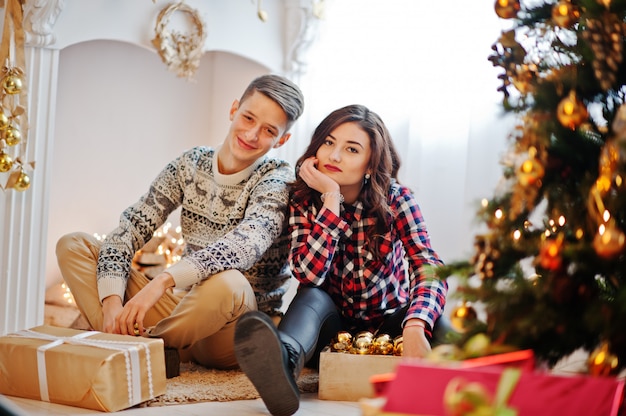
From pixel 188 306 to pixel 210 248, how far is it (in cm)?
15

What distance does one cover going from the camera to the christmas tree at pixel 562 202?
3.24 feet

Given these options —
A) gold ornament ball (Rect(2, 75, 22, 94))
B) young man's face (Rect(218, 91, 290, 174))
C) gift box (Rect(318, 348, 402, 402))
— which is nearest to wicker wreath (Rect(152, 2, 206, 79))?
gold ornament ball (Rect(2, 75, 22, 94))

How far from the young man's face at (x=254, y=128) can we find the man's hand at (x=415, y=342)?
0.67 m

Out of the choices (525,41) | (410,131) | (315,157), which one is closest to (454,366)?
(525,41)

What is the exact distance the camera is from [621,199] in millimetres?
1010

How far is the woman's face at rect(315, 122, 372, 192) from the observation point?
80.9 inches

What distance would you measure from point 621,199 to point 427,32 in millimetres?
2006

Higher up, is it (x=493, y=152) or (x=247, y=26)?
(x=247, y=26)

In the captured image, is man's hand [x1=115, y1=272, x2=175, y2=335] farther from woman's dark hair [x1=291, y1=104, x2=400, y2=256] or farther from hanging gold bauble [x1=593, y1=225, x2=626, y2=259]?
hanging gold bauble [x1=593, y1=225, x2=626, y2=259]

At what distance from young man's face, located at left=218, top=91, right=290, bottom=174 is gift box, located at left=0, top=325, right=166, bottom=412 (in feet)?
2.11

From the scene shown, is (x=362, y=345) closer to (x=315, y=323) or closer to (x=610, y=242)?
(x=315, y=323)

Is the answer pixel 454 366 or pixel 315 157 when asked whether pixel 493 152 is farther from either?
pixel 454 366

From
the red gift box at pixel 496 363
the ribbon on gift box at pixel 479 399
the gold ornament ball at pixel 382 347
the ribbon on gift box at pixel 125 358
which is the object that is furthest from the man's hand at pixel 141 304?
the ribbon on gift box at pixel 479 399

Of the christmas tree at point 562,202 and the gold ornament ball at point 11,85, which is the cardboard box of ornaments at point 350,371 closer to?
the christmas tree at point 562,202
